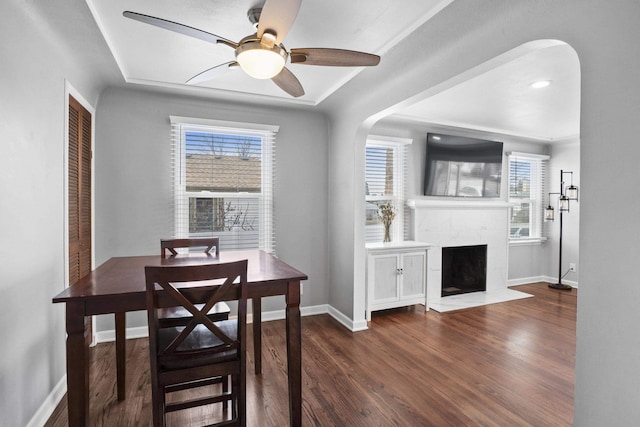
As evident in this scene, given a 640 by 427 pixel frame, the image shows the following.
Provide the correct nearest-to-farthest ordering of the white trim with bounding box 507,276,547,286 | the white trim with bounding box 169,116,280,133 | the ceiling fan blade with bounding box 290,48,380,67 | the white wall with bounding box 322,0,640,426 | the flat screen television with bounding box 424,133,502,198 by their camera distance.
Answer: the white wall with bounding box 322,0,640,426
the ceiling fan blade with bounding box 290,48,380,67
the white trim with bounding box 169,116,280,133
the flat screen television with bounding box 424,133,502,198
the white trim with bounding box 507,276,547,286

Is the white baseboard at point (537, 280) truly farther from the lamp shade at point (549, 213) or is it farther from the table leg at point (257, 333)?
the table leg at point (257, 333)

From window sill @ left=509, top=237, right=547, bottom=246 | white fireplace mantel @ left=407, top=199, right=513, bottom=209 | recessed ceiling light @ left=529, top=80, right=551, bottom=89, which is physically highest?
recessed ceiling light @ left=529, top=80, right=551, bottom=89

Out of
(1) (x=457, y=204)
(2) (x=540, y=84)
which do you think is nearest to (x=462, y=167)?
(1) (x=457, y=204)

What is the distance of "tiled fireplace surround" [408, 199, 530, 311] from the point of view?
458 cm

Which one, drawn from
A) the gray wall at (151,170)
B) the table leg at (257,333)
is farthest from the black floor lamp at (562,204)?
the table leg at (257,333)

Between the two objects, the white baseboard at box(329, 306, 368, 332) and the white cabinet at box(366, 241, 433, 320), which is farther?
the white cabinet at box(366, 241, 433, 320)

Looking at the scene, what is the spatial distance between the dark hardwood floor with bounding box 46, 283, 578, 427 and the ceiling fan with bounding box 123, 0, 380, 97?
2092 millimetres

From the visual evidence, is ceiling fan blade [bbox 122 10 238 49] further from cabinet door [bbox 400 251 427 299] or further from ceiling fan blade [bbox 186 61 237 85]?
cabinet door [bbox 400 251 427 299]

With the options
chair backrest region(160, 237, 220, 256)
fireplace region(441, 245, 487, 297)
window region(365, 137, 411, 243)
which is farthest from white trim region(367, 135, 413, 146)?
chair backrest region(160, 237, 220, 256)

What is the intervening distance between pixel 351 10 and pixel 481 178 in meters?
3.96

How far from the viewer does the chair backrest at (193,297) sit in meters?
1.51

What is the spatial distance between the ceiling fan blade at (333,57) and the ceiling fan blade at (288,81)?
18 centimetres

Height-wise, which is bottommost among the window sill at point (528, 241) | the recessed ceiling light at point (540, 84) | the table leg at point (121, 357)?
the table leg at point (121, 357)

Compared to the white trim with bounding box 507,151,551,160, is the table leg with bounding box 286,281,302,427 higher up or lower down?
lower down
